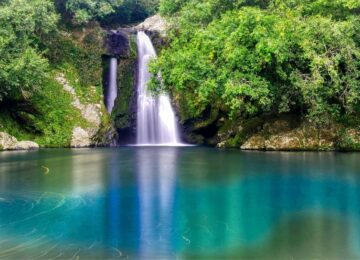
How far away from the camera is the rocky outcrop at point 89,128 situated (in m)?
29.0

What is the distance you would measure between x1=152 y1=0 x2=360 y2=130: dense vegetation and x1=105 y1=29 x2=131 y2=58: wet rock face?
9217 millimetres

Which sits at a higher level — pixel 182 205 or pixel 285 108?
pixel 285 108

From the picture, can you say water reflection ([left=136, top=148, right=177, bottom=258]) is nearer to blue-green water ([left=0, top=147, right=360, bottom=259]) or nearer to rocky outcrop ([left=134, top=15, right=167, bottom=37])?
blue-green water ([left=0, top=147, right=360, bottom=259])

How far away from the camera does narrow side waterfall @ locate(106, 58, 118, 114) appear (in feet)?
109

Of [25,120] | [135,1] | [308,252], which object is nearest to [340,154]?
[308,252]

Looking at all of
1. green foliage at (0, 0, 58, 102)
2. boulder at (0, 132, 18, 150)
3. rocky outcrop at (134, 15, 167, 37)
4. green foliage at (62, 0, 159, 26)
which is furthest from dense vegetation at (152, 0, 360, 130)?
green foliage at (62, 0, 159, 26)

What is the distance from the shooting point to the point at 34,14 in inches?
1130

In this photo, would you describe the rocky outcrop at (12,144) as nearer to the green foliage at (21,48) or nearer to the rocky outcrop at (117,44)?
the green foliage at (21,48)

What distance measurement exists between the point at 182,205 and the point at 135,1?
34.7 metres

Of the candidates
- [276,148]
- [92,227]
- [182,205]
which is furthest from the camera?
[276,148]

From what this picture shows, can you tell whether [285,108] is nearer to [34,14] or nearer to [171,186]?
[171,186]

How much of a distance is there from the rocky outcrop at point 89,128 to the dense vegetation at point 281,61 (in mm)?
6953

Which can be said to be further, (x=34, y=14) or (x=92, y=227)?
(x=34, y=14)

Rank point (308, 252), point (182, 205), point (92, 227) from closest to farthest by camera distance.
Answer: point (308, 252)
point (92, 227)
point (182, 205)
